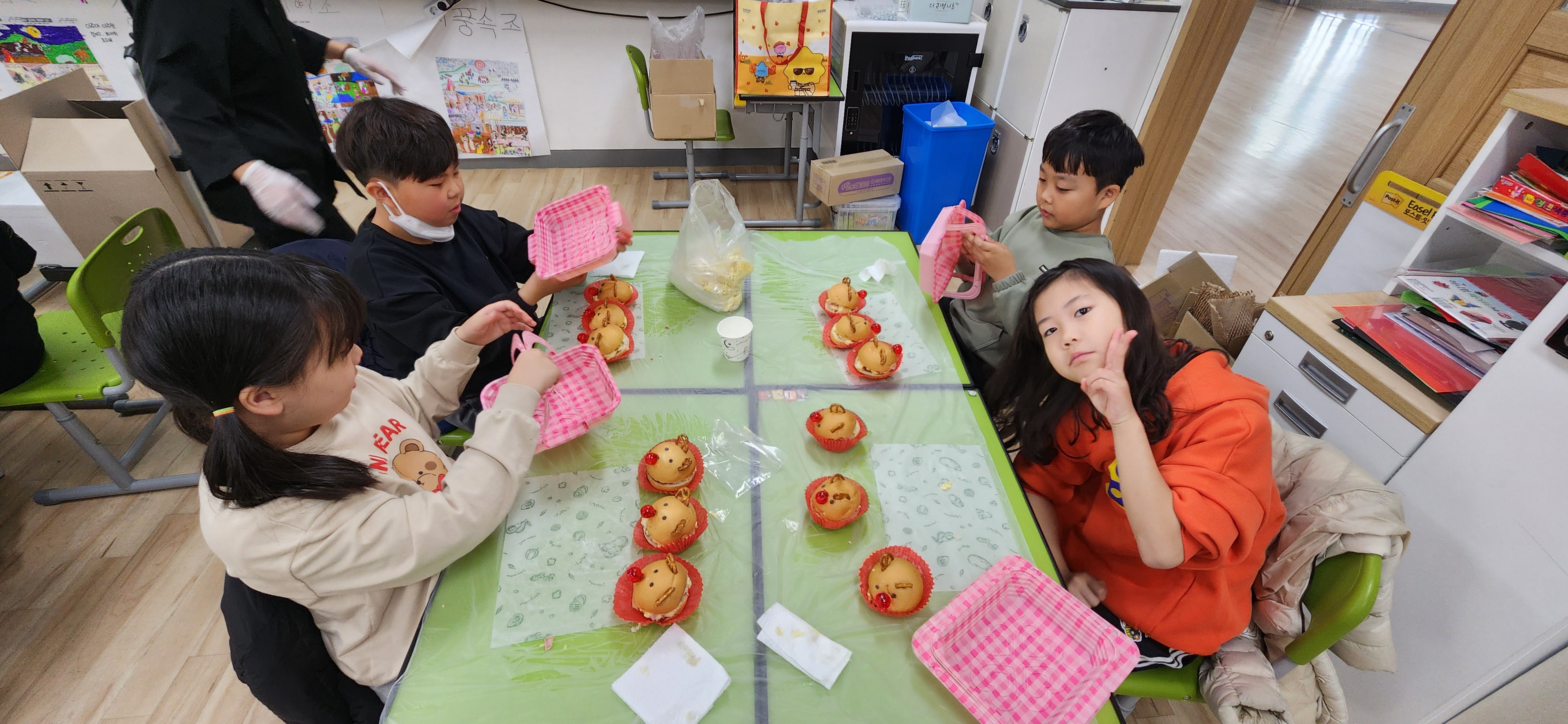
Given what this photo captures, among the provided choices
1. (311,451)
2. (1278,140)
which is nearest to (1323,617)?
(311,451)

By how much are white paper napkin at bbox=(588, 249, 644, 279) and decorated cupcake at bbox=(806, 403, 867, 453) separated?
0.77m

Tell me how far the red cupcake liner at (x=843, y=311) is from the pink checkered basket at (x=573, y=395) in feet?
1.80

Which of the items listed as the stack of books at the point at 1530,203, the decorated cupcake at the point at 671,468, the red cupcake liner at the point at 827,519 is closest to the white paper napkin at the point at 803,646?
the red cupcake liner at the point at 827,519

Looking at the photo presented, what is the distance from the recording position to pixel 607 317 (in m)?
1.49

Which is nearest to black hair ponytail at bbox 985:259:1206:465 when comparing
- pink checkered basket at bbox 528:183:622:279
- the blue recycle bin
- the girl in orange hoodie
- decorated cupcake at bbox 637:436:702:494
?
the girl in orange hoodie

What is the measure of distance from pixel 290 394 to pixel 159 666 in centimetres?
137

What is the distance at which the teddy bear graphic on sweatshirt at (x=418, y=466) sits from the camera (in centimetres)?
107

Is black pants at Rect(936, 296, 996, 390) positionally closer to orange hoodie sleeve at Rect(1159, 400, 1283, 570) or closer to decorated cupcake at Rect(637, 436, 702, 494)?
orange hoodie sleeve at Rect(1159, 400, 1283, 570)

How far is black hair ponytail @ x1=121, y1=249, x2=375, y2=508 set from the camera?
0.74 metres

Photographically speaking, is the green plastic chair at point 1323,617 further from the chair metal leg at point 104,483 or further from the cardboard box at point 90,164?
the cardboard box at point 90,164

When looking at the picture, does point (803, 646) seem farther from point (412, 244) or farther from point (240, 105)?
point (240, 105)

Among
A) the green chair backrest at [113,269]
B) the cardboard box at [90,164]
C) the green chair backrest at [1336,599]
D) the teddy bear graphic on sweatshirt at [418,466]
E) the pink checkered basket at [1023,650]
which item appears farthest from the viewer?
the cardboard box at [90,164]

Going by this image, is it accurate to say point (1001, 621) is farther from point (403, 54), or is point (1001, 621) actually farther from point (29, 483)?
point (403, 54)

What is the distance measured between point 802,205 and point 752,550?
255 cm
